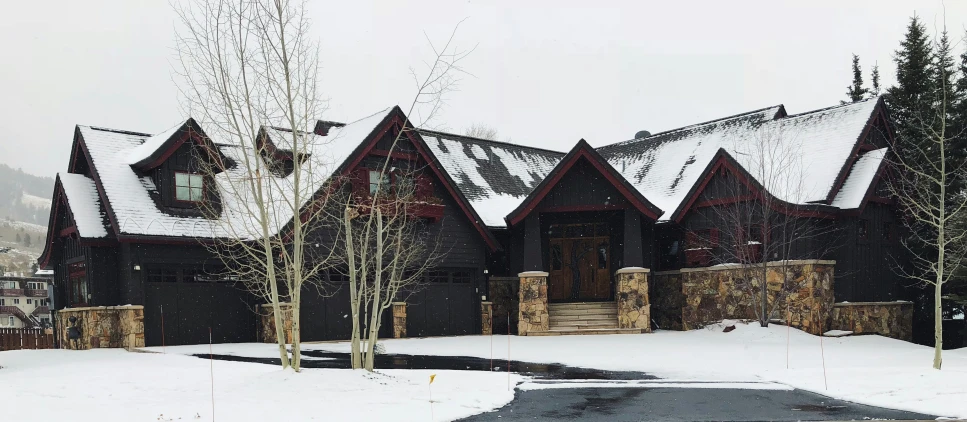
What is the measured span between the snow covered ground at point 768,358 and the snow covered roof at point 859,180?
13.3 feet

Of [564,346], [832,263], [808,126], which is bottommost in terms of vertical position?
[564,346]

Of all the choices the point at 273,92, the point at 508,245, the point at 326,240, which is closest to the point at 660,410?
the point at 273,92

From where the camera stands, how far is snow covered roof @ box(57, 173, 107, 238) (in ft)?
72.0

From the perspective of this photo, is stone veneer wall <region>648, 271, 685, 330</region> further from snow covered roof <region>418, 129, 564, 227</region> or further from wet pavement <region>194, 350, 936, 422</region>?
wet pavement <region>194, 350, 936, 422</region>

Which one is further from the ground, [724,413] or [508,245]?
[508,245]

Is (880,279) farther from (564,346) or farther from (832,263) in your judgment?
(564,346)

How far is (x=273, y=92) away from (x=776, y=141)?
63.3ft

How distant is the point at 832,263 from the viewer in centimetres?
2414

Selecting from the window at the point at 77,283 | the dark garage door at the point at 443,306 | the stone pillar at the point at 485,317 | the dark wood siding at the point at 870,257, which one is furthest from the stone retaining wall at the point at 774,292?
the window at the point at 77,283

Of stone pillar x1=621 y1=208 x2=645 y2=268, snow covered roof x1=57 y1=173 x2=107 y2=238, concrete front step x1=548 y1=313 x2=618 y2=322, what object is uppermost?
snow covered roof x1=57 y1=173 x2=107 y2=238

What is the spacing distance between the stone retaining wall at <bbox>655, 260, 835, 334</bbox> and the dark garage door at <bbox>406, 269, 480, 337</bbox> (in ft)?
23.9

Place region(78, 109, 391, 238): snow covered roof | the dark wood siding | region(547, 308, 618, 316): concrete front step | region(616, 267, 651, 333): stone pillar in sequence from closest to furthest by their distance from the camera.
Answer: region(78, 109, 391, 238): snow covered roof → the dark wood siding → region(616, 267, 651, 333): stone pillar → region(547, 308, 618, 316): concrete front step

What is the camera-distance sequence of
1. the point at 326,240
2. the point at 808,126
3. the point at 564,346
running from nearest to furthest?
the point at 564,346 < the point at 326,240 < the point at 808,126

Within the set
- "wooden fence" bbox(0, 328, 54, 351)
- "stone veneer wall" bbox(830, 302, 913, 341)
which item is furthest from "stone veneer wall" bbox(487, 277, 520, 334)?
"wooden fence" bbox(0, 328, 54, 351)
